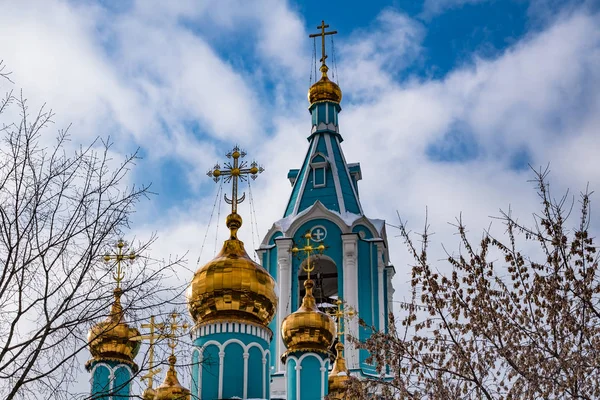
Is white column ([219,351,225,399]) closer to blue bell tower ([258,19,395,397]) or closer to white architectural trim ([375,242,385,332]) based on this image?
blue bell tower ([258,19,395,397])

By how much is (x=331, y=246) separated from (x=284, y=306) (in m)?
1.69

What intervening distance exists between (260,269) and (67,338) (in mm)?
6612

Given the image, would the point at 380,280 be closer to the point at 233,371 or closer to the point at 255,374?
the point at 255,374

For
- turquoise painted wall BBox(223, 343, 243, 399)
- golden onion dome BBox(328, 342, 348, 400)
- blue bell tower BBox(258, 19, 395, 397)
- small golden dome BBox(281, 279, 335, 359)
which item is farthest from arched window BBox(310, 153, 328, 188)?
turquoise painted wall BBox(223, 343, 243, 399)

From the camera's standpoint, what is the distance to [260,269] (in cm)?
1345

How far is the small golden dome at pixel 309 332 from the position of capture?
546 inches

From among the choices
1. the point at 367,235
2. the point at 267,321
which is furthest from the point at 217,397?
the point at 367,235

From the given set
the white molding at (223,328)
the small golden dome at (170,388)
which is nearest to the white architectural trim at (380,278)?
the small golden dome at (170,388)

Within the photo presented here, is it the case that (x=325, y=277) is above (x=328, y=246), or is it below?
below

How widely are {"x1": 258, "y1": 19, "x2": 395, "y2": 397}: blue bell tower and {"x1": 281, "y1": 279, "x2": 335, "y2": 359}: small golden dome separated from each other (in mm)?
4476

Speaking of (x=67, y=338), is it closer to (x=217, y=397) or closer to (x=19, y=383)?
(x=19, y=383)

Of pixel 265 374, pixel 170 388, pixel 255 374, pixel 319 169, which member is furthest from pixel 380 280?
pixel 255 374

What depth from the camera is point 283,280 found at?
20406 mm

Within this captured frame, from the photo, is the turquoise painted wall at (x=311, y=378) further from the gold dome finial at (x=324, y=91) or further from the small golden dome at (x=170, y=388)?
the gold dome finial at (x=324, y=91)
